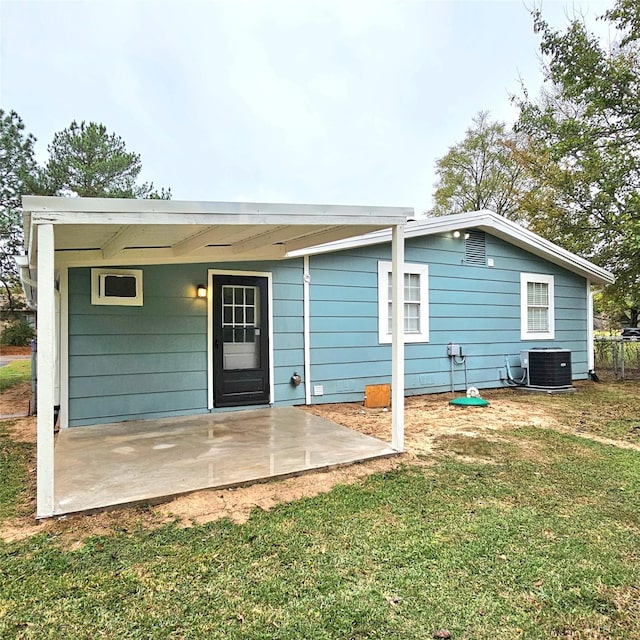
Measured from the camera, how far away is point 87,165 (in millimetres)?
13570

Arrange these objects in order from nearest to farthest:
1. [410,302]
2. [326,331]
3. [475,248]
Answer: [326,331]
[410,302]
[475,248]

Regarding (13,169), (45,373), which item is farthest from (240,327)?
(13,169)

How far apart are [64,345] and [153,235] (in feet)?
7.02

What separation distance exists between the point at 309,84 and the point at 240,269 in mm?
13065

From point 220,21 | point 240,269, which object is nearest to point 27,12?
point 220,21

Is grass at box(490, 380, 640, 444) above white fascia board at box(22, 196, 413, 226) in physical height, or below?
below

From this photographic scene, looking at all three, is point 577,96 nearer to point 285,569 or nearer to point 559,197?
point 559,197

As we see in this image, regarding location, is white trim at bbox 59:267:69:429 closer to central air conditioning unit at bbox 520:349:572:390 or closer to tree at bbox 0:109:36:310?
central air conditioning unit at bbox 520:349:572:390

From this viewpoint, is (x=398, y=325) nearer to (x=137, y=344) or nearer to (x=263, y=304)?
(x=263, y=304)

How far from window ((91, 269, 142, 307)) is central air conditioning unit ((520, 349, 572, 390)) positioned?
261 inches

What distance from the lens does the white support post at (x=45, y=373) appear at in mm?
2806

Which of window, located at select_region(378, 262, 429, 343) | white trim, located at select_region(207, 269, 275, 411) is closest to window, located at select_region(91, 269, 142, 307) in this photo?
white trim, located at select_region(207, 269, 275, 411)

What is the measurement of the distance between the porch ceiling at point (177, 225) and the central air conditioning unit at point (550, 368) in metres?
5.28

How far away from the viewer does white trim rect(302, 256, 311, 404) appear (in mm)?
6609
